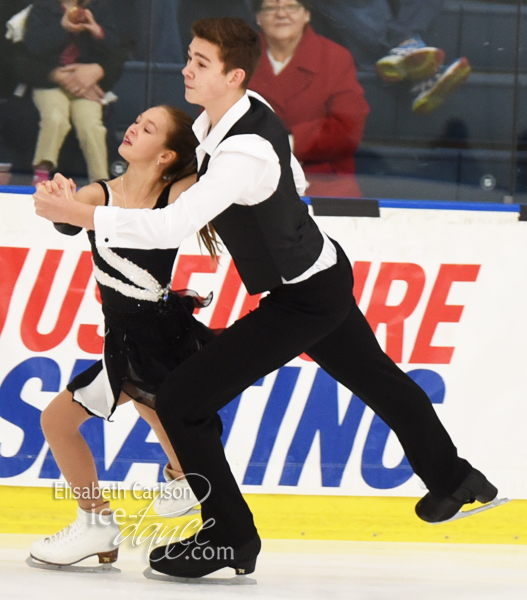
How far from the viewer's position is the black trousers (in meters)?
2.09

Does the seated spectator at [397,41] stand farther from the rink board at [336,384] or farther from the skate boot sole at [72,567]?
the skate boot sole at [72,567]

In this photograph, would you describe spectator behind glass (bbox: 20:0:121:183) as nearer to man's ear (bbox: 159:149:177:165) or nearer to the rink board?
the rink board

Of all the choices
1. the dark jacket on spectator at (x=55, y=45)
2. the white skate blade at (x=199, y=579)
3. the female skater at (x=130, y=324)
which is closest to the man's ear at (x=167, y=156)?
the female skater at (x=130, y=324)

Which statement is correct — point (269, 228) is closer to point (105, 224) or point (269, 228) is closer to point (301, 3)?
point (105, 224)

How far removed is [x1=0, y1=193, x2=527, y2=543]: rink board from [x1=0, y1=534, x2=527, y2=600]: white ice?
0.10 m

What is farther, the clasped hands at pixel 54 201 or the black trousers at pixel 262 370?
the black trousers at pixel 262 370

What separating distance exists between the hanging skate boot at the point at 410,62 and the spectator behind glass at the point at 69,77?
2.82ft

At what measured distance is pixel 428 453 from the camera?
231cm

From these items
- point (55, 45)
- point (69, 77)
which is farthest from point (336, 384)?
point (55, 45)

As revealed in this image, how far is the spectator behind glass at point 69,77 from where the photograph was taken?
2.90 meters

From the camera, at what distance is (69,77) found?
9.57ft

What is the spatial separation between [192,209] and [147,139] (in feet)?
1.24

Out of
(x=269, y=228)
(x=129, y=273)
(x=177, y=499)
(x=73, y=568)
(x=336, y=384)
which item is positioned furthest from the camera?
(x=336, y=384)

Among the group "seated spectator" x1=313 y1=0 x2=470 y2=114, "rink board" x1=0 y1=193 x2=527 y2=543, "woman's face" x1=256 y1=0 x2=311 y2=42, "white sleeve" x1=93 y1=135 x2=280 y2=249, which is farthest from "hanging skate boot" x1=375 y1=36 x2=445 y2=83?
"white sleeve" x1=93 y1=135 x2=280 y2=249
